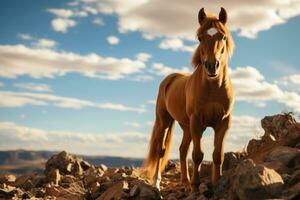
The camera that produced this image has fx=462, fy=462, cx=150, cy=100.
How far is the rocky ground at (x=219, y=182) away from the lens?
604 cm

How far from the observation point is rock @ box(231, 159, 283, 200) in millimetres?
5910

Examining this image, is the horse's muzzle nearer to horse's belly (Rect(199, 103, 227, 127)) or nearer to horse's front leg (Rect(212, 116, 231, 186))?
horse's belly (Rect(199, 103, 227, 127))

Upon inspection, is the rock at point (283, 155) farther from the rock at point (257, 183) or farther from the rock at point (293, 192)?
the rock at point (257, 183)

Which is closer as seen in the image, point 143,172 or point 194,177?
point 194,177

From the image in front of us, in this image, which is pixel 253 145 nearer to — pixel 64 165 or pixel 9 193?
pixel 9 193

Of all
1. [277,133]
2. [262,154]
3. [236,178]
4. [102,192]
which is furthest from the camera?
[277,133]

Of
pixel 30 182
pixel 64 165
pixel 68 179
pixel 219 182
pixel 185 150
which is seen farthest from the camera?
pixel 64 165

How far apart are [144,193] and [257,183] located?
2783 mm

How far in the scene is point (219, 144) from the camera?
26.4ft

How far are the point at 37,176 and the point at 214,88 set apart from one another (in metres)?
7.52

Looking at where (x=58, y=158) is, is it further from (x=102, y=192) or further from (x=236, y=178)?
(x=236, y=178)

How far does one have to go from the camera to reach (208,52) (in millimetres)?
7098

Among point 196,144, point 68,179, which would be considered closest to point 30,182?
point 68,179

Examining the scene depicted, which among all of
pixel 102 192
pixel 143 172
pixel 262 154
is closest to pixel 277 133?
pixel 262 154
